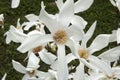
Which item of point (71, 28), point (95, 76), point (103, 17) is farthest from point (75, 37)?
point (103, 17)

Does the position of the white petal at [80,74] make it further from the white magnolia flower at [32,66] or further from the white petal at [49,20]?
the white magnolia flower at [32,66]

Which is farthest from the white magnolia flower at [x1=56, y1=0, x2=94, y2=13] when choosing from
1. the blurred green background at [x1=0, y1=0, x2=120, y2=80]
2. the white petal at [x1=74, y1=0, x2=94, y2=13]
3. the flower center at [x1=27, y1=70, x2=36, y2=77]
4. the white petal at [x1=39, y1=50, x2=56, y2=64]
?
the blurred green background at [x1=0, y1=0, x2=120, y2=80]

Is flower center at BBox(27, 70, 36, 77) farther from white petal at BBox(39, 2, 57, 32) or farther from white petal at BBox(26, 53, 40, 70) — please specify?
white petal at BBox(39, 2, 57, 32)

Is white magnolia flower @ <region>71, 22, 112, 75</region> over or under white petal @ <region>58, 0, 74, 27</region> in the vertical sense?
under

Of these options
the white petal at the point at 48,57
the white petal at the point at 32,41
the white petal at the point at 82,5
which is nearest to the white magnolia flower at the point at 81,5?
the white petal at the point at 82,5

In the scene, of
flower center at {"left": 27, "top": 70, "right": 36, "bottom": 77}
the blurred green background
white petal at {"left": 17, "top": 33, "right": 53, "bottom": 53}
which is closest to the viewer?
white petal at {"left": 17, "top": 33, "right": 53, "bottom": 53}

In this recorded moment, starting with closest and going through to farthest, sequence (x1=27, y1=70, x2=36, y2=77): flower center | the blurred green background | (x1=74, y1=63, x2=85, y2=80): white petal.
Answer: (x1=74, y1=63, x2=85, y2=80): white petal, (x1=27, y1=70, x2=36, y2=77): flower center, the blurred green background

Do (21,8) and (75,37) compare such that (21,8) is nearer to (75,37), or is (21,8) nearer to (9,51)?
(9,51)
